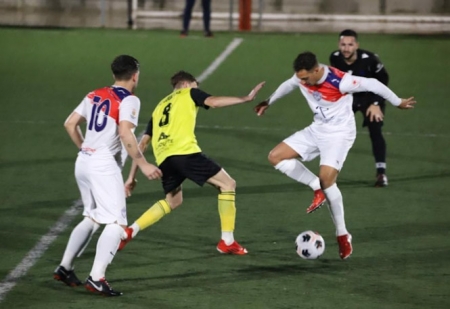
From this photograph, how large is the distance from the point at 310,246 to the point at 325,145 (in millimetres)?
1276

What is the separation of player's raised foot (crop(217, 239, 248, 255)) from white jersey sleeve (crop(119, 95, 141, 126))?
1837 millimetres

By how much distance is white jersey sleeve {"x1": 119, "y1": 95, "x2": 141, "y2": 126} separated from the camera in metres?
7.68

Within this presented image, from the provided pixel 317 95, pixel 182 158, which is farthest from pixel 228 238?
pixel 317 95

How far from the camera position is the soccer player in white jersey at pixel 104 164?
25.4 feet

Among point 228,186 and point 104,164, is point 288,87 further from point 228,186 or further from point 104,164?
point 104,164

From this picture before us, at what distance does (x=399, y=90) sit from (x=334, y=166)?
9.53 metres

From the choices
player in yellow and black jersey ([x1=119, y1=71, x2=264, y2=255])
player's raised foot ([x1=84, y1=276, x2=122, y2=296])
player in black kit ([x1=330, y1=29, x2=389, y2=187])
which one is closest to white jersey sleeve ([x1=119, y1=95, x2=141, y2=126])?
player in yellow and black jersey ([x1=119, y1=71, x2=264, y2=255])

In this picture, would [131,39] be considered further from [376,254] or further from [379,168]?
[376,254]

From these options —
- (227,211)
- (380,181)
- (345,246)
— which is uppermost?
(227,211)

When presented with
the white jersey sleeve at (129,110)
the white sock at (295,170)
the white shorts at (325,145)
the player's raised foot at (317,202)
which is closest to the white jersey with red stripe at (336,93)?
the white shorts at (325,145)

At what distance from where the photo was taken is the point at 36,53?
21.8 meters

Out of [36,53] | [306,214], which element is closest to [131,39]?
[36,53]

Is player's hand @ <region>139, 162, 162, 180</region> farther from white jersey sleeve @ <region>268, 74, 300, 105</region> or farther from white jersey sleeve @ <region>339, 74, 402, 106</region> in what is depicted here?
white jersey sleeve @ <region>268, 74, 300, 105</region>

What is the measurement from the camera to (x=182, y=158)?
8.94 metres
